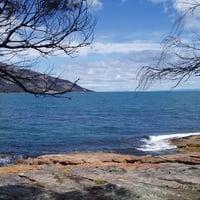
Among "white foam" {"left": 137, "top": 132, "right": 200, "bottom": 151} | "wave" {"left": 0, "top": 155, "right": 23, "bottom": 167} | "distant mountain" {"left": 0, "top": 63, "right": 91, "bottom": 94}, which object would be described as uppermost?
"distant mountain" {"left": 0, "top": 63, "right": 91, "bottom": 94}

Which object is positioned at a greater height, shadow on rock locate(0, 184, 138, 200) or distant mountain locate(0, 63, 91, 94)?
distant mountain locate(0, 63, 91, 94)

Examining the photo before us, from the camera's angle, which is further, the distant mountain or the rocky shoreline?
the rocky shoreline

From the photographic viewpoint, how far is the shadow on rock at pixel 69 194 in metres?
12.3

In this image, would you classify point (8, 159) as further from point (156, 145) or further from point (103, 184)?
point (103, 184)

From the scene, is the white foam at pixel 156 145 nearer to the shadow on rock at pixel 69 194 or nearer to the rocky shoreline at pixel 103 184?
the rocky shoreline at pixel 103 184

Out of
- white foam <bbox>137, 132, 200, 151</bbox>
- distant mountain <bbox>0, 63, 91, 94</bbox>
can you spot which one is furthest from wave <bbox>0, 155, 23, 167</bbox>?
distant mountain <bbox>0, 63, 91, 94</bbox>

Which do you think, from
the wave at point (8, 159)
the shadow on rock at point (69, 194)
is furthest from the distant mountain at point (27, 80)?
the wave at point (8, 159)

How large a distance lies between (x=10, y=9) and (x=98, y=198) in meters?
5.60

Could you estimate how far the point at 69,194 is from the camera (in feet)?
42.2

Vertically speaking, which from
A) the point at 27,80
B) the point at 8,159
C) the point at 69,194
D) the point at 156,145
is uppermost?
the point at 27,80

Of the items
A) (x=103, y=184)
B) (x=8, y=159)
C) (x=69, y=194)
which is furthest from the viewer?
(x=8, y=159)

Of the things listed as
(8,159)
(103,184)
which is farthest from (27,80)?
(8,159)

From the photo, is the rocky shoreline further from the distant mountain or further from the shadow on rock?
the distant mountain

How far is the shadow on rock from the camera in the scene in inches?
483
